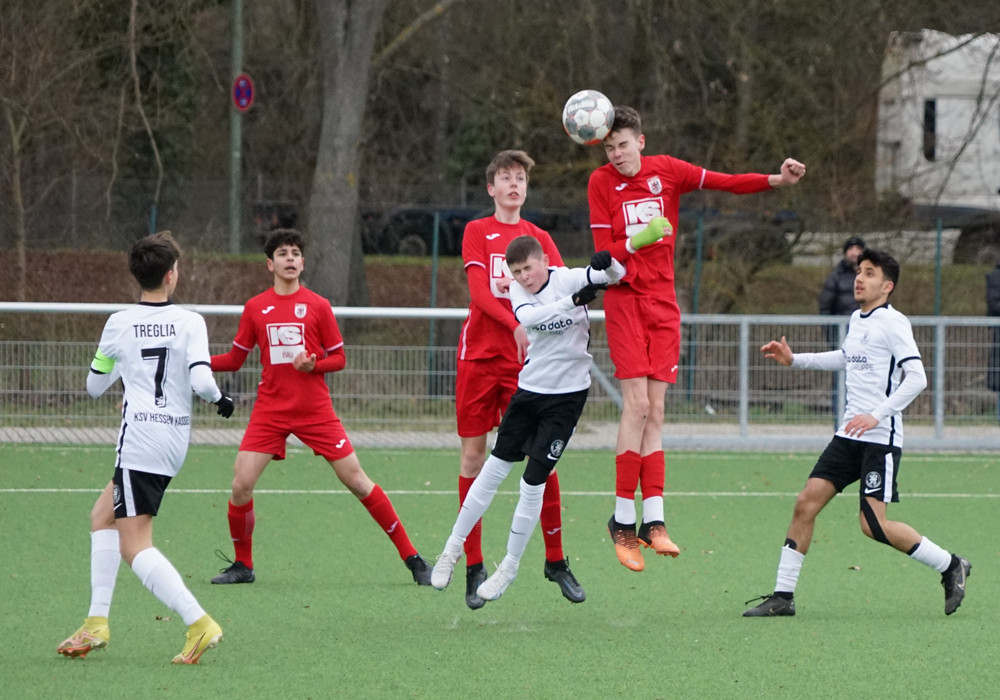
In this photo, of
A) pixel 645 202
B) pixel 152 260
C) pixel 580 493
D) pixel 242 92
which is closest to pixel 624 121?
pixel 645 202

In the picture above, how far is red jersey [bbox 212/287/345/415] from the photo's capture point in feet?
23.9

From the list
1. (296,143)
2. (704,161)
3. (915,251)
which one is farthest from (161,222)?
(915,251)

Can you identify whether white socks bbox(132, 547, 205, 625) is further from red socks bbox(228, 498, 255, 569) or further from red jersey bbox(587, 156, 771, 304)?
red jersey bbox(587, 156, 771, 304)

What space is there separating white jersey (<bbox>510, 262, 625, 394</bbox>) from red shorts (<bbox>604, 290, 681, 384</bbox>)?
1.44ft

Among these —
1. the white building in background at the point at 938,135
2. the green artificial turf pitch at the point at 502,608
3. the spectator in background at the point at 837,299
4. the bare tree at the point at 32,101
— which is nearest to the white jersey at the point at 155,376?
the green artificial turf pitch at the point at 502,608

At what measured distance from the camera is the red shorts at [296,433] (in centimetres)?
728

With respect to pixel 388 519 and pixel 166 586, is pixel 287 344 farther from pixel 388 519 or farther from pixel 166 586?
pixel 166 586

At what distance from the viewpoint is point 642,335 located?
6.86 metres

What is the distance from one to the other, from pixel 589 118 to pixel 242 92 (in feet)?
43.0

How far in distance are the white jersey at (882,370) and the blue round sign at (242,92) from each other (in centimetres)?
1365

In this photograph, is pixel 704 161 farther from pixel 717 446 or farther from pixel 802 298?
pixel 717 446

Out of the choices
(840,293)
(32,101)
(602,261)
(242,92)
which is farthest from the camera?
(242,92)

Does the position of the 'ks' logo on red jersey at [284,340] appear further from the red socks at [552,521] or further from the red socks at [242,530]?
the red socks at [552,521]

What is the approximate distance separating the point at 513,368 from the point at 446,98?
1786 cm
